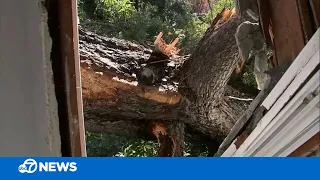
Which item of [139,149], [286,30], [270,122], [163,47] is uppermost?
[286,30]

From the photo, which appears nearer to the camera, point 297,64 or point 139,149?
point 297,64

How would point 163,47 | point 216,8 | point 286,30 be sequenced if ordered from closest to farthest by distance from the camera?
point 286,30 → point 163,47 → point 216,8

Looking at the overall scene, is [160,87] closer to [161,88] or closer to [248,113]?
[161,88]

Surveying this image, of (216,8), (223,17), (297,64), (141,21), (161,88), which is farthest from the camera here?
(216,8)

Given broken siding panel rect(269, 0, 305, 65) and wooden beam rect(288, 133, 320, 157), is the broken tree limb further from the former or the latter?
wooden beam rect(288, 133, 320, 157)

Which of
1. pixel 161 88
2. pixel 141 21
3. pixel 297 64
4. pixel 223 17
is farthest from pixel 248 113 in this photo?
pixel 141 21

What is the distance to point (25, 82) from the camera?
827 mm

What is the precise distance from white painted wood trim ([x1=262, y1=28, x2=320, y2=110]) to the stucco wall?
1.36ft

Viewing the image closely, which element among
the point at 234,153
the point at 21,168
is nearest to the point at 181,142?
the point at 234,153

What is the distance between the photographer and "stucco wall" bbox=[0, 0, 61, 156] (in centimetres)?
81

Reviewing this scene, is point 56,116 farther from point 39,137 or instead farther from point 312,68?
point 312,68

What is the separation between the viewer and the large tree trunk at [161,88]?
1906mm

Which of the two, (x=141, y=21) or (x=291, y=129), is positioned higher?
(x=291, y=129)

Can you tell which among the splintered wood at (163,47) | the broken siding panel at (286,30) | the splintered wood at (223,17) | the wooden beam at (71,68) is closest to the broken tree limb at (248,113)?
the broken siding panel at (286,30)
